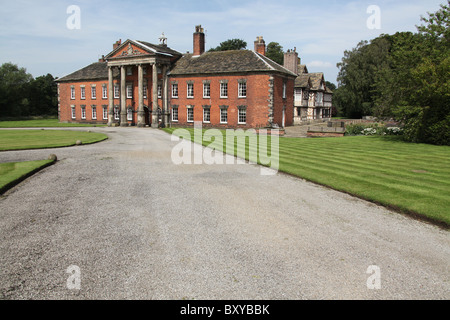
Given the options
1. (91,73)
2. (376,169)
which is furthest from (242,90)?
(376,169)

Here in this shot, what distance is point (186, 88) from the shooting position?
50.5m

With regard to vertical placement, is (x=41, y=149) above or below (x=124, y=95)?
below

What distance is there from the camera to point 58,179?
13273mm

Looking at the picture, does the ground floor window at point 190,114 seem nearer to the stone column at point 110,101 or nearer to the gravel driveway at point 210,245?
the stone column at point 110,101

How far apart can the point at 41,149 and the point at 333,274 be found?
21601 mm

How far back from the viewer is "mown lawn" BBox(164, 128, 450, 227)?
9773mm

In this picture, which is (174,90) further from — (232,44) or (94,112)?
(232,44)

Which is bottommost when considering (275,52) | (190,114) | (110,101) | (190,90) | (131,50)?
(190,114)

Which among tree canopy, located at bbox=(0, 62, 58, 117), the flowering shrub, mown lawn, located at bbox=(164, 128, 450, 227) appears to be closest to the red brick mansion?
the flowering shrub

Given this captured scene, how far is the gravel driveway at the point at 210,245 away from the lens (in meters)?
5.41

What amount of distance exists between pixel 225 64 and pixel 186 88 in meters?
7.10
